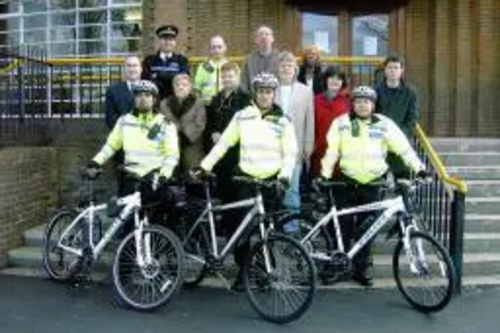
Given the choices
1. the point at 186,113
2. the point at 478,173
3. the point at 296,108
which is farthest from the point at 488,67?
the point at 186,113

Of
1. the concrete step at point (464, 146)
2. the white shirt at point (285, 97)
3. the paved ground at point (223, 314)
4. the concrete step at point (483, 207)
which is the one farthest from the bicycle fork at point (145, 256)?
the concrete step at point (464, 146)

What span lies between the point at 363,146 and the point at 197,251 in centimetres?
175

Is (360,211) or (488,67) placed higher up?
(488,67)

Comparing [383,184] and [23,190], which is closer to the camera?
[383,184]

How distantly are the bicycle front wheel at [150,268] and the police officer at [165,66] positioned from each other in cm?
197

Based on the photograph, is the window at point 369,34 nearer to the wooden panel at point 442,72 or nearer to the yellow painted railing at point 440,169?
the wooden panel at point 442,72

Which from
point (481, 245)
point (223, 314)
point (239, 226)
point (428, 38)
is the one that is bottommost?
point (223, 314)

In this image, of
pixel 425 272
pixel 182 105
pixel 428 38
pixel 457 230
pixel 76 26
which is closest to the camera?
pixel 425 272

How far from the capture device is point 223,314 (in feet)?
25.1

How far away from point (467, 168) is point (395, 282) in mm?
3106

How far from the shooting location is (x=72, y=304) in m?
8.02

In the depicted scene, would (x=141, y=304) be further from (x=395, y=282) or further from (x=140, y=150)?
(x=395, y=282)

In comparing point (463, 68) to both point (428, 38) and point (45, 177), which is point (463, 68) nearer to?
point (428, 38)

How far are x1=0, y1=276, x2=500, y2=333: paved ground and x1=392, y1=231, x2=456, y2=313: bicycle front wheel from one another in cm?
12
